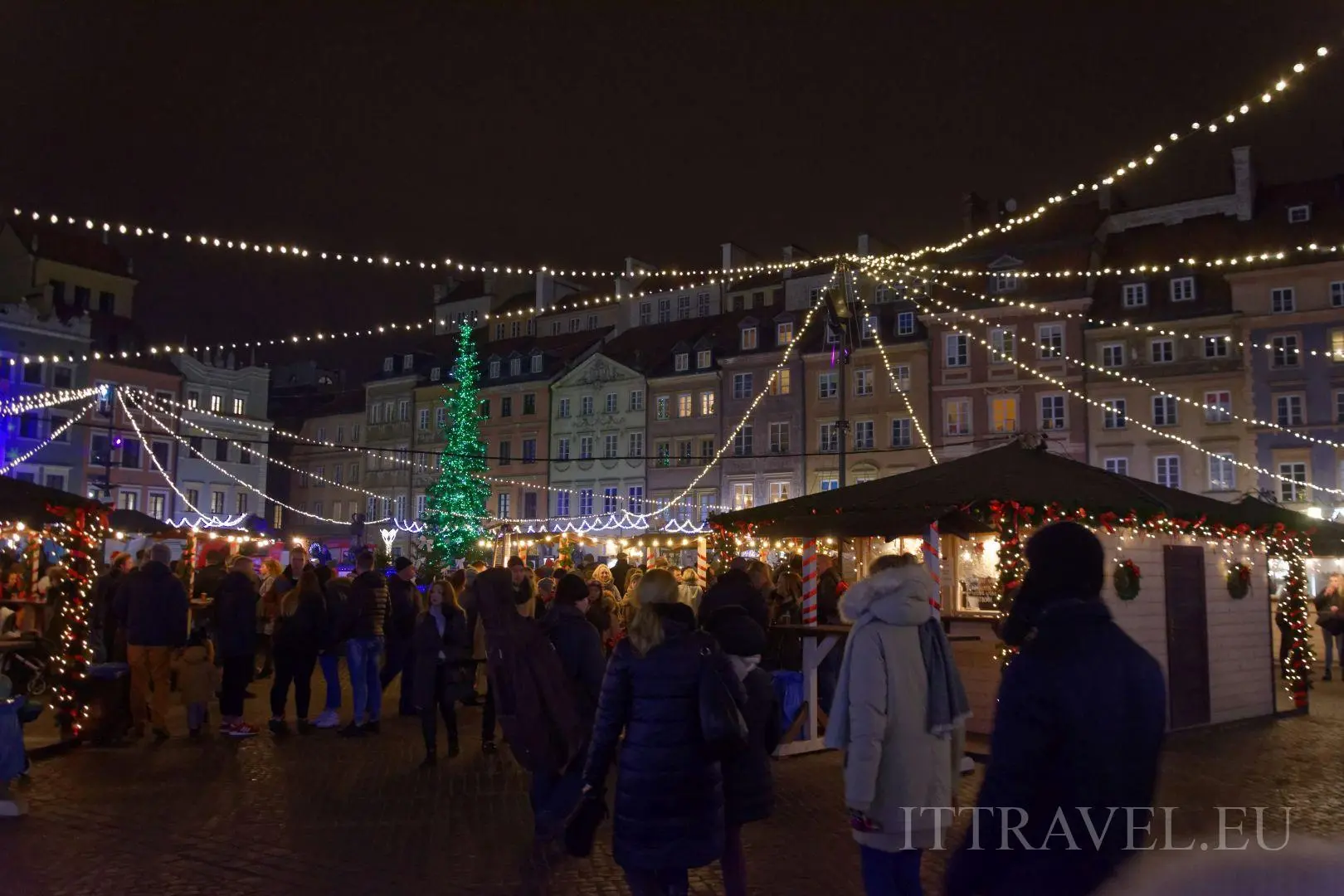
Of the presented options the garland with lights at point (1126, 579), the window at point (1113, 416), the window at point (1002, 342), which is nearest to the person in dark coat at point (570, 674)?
the garland with lights at point (1126, 579)

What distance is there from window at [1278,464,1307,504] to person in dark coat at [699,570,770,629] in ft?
103

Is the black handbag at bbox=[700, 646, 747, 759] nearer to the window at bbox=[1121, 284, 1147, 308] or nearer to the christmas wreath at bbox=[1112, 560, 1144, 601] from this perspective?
the christmas wreath at bbox=[1112, 560, 1144, 601]

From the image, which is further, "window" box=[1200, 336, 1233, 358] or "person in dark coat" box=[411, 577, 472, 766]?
"window" box=[1200, 336, 1233, 358]

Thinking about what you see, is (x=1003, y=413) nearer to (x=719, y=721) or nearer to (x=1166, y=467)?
(x=1166, y=467)

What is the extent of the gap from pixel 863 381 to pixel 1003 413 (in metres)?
5.71

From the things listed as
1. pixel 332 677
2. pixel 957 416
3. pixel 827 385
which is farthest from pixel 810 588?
pixel 827 385

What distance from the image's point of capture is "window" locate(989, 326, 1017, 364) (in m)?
40.2

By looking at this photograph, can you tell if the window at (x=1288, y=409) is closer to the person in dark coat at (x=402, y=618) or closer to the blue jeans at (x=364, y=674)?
the person in dark coat at (x=402, y=618)

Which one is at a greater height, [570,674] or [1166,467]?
[1166,467]

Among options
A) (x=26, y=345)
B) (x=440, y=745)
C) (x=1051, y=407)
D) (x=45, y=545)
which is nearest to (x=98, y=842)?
(x=440, y=745)

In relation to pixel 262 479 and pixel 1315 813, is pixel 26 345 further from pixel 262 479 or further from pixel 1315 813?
pixel 1315 813

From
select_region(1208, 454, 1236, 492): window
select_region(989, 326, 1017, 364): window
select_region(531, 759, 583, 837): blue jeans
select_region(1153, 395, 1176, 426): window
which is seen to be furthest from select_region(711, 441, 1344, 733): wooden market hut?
select_region(989, 326, 1017, 364): window

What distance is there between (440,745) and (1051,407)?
32.8 m

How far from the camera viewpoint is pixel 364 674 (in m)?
11.6
